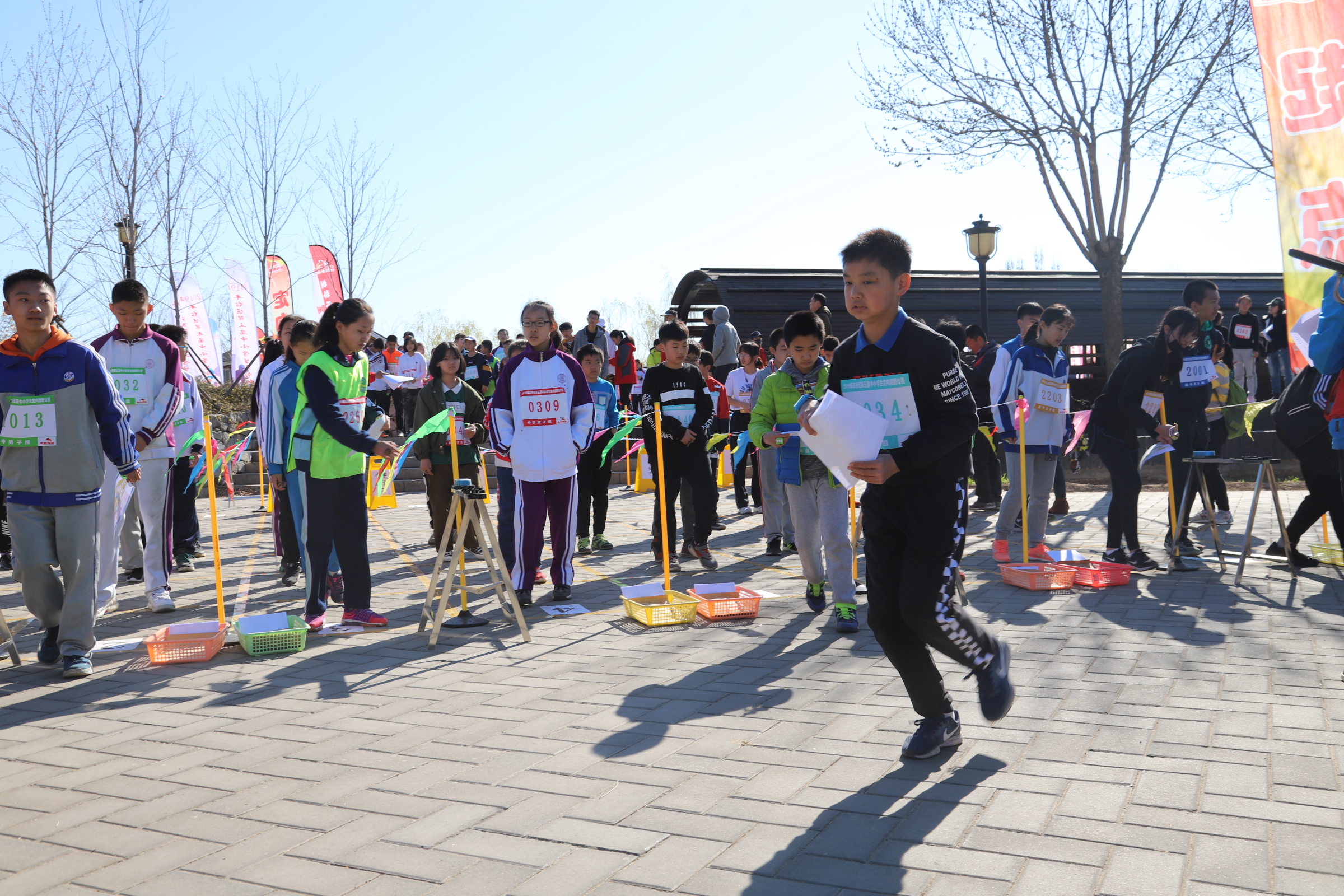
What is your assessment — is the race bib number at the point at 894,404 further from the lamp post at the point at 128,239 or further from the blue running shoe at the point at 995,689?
the lamp post at the point at 128,239

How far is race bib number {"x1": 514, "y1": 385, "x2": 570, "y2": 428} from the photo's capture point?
7160 millimetres

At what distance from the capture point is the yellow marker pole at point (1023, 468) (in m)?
7.81

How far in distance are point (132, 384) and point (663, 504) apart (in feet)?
13.2

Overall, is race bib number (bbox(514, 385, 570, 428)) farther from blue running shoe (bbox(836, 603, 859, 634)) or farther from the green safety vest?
blue running shoe (bbox(836, 603, 859, 634))

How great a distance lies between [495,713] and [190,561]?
6.35 metres

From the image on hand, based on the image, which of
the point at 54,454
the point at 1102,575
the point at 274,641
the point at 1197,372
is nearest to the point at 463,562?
the point at 274,641

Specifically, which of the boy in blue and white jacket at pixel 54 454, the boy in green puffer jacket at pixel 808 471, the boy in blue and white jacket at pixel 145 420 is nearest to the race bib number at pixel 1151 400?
the boy in green puffer jacket at pixel 808 471

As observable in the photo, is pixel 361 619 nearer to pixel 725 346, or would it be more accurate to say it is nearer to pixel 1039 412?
pixel 1039 412

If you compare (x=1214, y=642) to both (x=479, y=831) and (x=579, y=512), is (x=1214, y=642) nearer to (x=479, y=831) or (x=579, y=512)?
(x=479, y=831)

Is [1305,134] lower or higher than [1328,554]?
higher

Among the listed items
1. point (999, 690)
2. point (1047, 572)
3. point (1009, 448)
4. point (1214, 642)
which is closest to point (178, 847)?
point (999, 690)

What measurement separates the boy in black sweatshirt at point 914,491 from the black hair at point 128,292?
215 inches

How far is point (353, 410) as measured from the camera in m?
6.43

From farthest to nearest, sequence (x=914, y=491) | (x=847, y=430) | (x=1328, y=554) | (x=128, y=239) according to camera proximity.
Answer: (x=128, y=239) → (x=1328, y=554) → (x=914, y=491) → (x=847, y=430)
